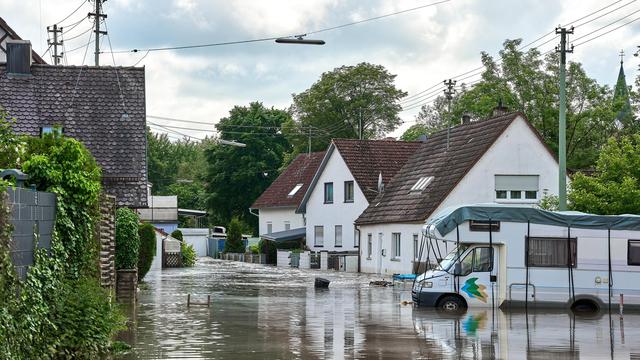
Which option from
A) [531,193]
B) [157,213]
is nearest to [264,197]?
[157,213]

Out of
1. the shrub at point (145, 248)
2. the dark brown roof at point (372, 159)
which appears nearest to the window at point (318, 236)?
Answer: the dark brown roof at point (372, 159)

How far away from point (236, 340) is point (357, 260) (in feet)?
120

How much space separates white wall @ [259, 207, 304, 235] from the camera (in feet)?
234

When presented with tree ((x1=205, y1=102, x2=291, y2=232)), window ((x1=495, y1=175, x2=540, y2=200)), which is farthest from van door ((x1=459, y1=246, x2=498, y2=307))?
tree ((x1=205, y1=102, x2=291, y2=232))

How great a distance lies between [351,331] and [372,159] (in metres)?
38.3

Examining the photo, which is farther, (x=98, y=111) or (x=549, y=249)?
(x=98, y=111)

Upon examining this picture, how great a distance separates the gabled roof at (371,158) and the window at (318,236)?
4.65m

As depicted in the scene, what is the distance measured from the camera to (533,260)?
2752 cm

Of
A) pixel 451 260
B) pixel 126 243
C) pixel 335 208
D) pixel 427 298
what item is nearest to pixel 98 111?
pixel 126 243

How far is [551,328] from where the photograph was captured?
22.3 meters

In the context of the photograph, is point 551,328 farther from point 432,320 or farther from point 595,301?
point 595,301

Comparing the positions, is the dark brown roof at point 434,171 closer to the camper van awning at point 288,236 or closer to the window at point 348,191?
the window at point 348,191

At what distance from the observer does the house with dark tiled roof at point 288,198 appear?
71.8m

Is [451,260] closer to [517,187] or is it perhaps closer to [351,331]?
[351,331]
